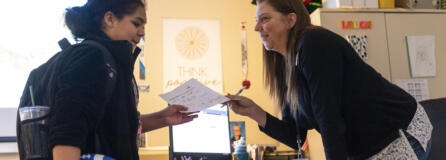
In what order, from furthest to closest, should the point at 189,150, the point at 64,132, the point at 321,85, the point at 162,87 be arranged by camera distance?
the point at 162,87
the point at 189,150
the point at 321,85
the point at 64,132

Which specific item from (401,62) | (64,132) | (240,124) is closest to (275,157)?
(240,124)

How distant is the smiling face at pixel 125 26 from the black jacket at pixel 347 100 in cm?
53

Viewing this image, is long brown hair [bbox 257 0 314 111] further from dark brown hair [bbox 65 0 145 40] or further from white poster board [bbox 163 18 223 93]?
white poster board [bbox 163 18 223 93]

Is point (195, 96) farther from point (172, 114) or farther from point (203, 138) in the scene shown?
point (203, 138)

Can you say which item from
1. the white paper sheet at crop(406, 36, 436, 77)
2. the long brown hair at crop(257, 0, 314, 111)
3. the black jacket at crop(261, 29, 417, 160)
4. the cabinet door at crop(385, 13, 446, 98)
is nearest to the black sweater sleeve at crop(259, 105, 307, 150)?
the long brown hair at crop(257, 0, 314, 111)

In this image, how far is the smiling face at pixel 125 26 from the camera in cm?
119

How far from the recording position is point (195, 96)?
145 centimetres

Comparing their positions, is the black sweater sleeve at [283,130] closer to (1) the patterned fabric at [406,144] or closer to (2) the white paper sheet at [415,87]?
(1) the patterned fabric at [406,144]

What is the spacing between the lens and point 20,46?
102 inches

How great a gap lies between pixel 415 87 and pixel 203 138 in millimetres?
1268

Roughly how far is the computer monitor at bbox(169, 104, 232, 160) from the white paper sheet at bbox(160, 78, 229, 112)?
2.82 ft

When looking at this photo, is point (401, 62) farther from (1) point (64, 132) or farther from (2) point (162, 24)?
(1) point (64, 132)

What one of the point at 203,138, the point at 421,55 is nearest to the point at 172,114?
the point at 203,138

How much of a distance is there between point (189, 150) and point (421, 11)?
5.30 ft
